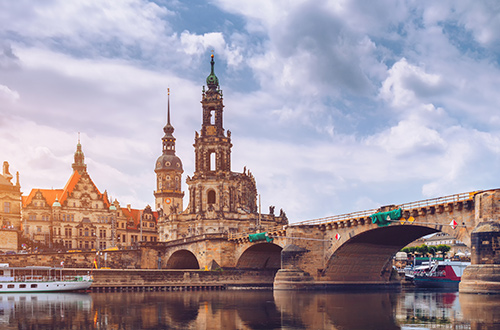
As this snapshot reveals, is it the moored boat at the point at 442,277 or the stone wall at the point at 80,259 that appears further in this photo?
the stone wall at the point at 80,259

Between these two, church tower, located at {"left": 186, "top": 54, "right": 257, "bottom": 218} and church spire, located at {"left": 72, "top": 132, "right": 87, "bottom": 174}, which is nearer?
church tower, located at {"left": 186, "top": 54, "right": 257, "bottom": 218}

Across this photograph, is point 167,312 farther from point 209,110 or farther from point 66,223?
point 66,223

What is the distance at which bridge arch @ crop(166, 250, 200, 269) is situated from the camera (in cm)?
11394

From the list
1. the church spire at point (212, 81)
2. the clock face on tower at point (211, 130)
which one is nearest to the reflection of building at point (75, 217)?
the clock face on tower at point (211, 130)

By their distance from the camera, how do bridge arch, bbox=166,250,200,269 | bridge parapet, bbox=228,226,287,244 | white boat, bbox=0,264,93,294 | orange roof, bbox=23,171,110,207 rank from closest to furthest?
1. bridge parapet, bbox=228,226,287,244
2. white boat, bbox=0,264,93,294
3. bridge arch, bbox=166,250,200,269
4. orange roof, bbox=23,171,110,207

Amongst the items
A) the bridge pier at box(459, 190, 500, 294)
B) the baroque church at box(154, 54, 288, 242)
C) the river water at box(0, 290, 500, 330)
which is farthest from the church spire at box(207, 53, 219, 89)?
the bridge pier at box(459, 190, 500, 294)

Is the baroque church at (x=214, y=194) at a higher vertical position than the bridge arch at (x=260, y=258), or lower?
higher

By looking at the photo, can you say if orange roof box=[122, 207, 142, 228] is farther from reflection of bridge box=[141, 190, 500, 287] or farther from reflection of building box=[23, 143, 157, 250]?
reflection of bridge box=[141, 190, 500, 287]

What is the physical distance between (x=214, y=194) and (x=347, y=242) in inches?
2497

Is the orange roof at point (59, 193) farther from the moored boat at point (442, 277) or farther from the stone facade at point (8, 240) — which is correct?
the moored boat at point (442, 277)

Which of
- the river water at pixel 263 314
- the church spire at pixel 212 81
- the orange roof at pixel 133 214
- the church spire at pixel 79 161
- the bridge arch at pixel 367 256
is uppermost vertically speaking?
the church spire at pixel 212 81

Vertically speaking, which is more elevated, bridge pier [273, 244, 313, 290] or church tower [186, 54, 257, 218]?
church tower [186, 54, 257, 218]

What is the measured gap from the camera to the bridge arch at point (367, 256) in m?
67.1

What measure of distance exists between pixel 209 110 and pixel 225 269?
49082mm
